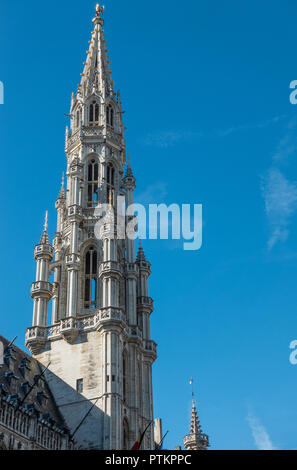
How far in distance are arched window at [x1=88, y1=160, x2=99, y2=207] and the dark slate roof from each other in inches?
729

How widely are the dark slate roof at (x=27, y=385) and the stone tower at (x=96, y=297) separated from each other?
40.1 inches

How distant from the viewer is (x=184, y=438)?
3383 inches

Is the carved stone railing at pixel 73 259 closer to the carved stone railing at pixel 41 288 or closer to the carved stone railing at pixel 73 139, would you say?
the carved stone railing at pixel 41 288

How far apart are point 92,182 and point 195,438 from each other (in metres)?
31.2

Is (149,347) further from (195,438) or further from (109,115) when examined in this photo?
(109,115)

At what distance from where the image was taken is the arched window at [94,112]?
8388 cm

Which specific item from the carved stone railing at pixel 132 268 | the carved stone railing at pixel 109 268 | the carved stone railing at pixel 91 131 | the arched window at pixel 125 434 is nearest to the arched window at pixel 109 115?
the carved stone railing at pixel 91 131

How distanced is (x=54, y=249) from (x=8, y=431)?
2719 cm

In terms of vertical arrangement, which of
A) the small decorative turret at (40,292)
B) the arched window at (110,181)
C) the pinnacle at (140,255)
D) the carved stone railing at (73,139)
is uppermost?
the carved stone railing at (73,139)

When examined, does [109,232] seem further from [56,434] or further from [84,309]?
[56,434]

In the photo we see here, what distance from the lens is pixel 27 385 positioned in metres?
60.7
